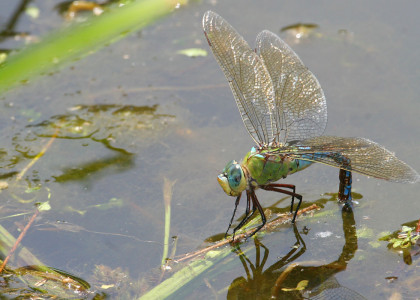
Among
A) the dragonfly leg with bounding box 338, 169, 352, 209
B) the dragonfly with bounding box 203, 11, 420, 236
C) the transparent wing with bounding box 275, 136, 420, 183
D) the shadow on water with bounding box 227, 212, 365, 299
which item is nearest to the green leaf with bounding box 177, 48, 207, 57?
the dragonfly with bounding box 203, 11, 420, 236

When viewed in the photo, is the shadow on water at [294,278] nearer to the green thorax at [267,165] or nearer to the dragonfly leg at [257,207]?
the dragonfly leg at [257,207]

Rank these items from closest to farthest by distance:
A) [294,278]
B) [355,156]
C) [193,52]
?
1. [294,278]
2. [355,156]
3. [193,52]

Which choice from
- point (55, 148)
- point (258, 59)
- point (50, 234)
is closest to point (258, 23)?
point (258, 59)

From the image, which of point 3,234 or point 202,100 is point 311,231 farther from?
point 3,234

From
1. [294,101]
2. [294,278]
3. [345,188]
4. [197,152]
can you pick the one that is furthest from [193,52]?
[294,278]

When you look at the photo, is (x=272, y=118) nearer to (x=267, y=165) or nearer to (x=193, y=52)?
(x=267, y=165)
